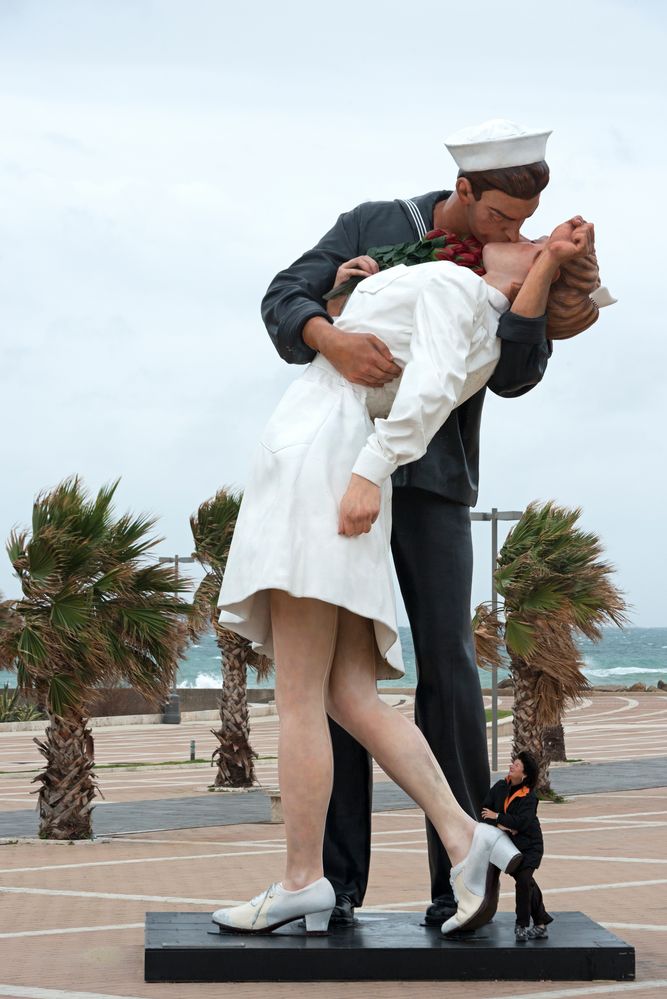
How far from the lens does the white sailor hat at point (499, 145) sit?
4949 millimetres

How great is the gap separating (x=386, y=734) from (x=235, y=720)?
13.7m

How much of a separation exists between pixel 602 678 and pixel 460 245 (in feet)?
300

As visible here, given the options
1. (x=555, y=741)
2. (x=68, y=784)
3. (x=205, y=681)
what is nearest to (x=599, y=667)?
(x=205, y=681)

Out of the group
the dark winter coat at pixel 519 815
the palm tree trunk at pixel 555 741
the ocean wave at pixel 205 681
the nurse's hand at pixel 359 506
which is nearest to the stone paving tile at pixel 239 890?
the dark winter coat at pixel 519 815

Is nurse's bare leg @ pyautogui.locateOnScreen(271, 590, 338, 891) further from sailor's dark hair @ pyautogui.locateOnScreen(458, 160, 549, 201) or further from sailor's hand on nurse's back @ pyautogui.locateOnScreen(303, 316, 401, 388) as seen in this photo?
sailor's dark hair @ pyautogui.locateOnScreen(458, 160, 549, 201)

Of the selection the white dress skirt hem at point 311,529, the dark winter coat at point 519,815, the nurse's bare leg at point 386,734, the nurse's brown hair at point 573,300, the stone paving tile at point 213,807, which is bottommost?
the stone paving tile at point 213,807

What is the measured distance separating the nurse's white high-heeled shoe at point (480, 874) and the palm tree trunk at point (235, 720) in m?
13.6

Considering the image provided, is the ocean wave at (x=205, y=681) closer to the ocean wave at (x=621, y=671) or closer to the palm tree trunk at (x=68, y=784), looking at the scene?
the ocean wave at (x=621, y=671)

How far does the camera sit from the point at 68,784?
12.6 m

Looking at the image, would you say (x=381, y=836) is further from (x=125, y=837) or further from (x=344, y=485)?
(x=344, y=485)

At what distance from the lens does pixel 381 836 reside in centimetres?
1255

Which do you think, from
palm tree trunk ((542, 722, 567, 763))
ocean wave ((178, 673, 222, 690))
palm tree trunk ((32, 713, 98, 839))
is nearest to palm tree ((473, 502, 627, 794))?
palm tree trunk ((542, 722, 567, 763))

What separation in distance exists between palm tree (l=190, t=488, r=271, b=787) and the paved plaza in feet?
1.79

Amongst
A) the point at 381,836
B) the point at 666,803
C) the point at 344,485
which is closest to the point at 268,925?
the point at 344,485
